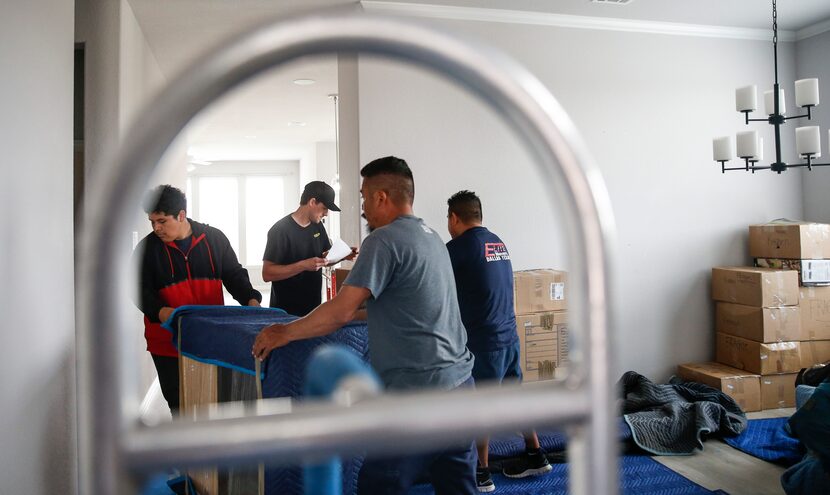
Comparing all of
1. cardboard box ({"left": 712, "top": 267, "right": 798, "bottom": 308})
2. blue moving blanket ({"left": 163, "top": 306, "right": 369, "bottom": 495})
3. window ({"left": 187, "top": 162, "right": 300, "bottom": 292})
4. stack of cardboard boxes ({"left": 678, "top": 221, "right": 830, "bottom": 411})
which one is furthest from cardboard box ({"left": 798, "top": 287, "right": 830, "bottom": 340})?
window ({"left": 187, "top": 162, "right": 300, "bottom": 292})

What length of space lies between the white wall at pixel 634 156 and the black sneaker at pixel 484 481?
1.74m

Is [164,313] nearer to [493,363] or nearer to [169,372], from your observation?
[169,372]

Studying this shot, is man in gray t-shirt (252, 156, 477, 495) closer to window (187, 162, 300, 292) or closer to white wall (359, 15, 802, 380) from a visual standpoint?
white wall (359, 15, 802, 380)

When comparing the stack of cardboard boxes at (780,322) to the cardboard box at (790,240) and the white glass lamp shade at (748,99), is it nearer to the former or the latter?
the cardboard box at (790,240)

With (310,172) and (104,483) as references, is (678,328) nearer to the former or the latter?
(104,483)

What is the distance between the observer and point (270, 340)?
5.72ft

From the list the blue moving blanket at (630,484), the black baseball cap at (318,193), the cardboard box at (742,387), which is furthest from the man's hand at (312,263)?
the cardboard box at (742,387)

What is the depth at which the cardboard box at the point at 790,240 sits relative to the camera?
432 centimetres

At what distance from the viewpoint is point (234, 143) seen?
11422mm

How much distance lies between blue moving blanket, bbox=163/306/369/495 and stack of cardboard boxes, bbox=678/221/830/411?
3.34 m

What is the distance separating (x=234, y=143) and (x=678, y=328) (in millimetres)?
8822

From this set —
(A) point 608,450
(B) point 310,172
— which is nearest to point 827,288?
(A) point 608,450

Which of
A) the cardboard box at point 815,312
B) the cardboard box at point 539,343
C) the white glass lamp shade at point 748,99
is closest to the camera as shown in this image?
the white glass lamp shade at point 748,99

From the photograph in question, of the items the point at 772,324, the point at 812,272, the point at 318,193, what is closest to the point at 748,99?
the point at 812,272
